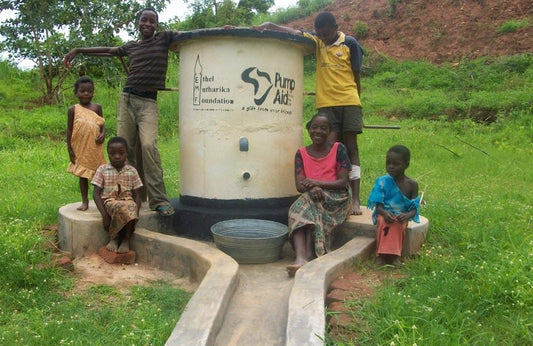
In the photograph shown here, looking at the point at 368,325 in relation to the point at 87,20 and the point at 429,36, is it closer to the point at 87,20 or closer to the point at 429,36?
the point at 87,20

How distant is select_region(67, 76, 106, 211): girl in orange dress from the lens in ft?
13.8

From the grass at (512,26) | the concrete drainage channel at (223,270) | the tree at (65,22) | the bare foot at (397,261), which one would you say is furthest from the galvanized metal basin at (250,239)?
the grass at (512,26)

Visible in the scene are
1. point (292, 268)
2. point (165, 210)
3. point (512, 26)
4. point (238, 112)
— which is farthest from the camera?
point (512, 26)

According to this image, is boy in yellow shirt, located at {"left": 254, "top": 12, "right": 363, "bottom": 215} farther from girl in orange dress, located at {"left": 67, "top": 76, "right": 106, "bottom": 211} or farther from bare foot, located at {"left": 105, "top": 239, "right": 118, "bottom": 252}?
bare foot, located at {"left": 105, "top": 239, "right": 118, "bottom": 252}

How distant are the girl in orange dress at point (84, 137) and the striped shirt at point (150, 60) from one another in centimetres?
39

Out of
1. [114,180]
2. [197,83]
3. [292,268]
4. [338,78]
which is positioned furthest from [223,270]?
[338,78]

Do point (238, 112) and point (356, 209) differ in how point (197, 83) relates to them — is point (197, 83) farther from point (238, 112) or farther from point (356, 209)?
point (356, 209)

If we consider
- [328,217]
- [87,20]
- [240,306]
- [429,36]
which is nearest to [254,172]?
[328,217]

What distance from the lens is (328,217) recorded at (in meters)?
3.90

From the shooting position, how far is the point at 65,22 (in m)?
11.0

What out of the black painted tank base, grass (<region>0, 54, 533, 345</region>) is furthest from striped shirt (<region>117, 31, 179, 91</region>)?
grass (<region>0, 54, 533, 345</region>)

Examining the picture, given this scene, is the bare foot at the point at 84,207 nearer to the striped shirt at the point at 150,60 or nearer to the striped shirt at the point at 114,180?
the striped shirt at the point at 114,180

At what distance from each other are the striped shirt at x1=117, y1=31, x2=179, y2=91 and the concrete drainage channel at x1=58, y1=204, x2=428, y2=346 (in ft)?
3.62

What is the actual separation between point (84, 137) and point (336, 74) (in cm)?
217
